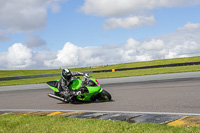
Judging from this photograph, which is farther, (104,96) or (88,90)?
(104,96)

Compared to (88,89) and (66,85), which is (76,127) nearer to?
(88,89)

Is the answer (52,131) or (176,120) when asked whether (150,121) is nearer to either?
→ (176,120)

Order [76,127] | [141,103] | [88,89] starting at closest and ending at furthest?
[76,127] < [141,103] < [88,89]

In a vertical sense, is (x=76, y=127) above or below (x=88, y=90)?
below

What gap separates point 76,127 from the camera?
470cm

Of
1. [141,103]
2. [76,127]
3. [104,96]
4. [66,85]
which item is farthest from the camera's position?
[66,85]

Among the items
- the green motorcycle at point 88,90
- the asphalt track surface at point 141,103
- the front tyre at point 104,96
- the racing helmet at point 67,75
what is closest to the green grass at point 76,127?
the asphalt track surface at point 141,103

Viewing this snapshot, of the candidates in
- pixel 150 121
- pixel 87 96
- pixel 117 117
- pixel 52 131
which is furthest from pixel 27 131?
pixel 87 96

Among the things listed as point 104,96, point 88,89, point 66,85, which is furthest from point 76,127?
point 66,85

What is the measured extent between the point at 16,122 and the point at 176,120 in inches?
148

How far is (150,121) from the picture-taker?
193 inches

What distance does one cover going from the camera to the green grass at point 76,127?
4.18 meters

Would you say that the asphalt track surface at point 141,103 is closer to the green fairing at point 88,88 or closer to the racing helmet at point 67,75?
the green fairing at point 88,88

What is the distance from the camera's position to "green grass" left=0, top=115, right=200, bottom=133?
418cm
